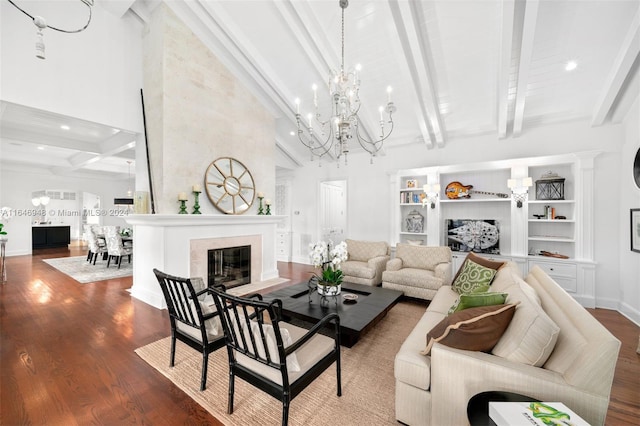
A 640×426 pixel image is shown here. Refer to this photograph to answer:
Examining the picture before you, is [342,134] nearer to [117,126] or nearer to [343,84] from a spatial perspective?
[343,84]

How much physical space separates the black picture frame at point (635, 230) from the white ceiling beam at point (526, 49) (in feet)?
6.26

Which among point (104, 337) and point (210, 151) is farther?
point (210, 151)

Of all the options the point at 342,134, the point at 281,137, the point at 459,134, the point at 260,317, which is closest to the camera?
the point at 260,317

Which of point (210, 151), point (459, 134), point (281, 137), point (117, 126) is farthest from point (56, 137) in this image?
point (459, 134)

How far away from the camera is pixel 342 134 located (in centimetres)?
288

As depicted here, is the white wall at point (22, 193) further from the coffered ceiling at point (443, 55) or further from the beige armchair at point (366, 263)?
the beige armchair at point (366, 263)

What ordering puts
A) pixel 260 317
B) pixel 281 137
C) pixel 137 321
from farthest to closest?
pixel 281 137, pixel 137 321, pixel 260 317

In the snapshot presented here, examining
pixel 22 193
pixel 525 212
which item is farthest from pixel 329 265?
pixel 22 193

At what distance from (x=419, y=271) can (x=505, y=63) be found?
3027 millimetres

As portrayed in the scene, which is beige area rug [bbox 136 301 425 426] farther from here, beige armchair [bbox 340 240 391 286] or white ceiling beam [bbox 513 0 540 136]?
white ceiling beam [bbox 513 0 540 136]

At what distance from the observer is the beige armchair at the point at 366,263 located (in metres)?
4.41

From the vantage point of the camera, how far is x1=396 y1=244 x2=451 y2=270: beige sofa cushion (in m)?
4.29

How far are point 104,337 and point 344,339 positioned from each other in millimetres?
2618

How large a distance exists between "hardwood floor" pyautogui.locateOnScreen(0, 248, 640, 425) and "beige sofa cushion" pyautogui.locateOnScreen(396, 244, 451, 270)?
206 centimetres
